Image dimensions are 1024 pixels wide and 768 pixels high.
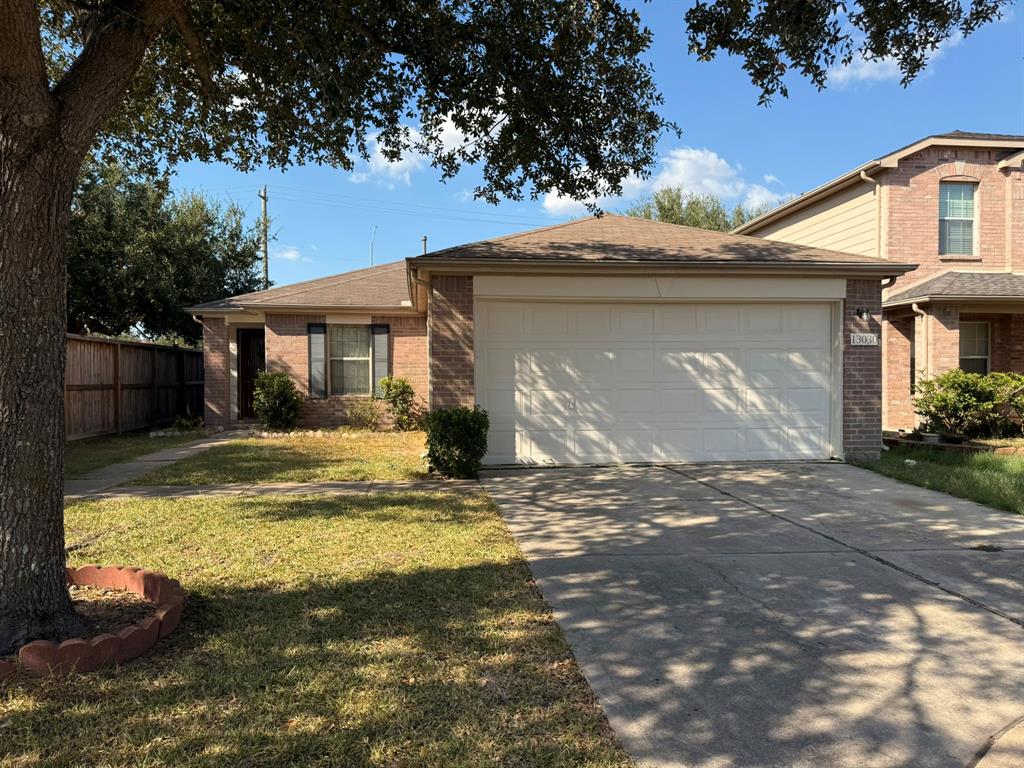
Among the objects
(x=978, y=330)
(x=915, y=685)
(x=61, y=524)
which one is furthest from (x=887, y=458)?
(x=61, y=524)

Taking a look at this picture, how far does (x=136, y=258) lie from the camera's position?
17766 millimetres

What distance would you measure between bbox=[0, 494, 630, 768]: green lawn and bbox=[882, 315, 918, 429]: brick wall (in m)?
11.7

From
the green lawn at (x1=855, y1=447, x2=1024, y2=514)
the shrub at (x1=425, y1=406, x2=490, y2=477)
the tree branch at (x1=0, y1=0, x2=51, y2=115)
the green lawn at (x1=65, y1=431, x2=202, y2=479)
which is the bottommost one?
the green lawn at (x1=65, y1=431, x2=202, y2=479)

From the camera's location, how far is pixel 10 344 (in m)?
3.10

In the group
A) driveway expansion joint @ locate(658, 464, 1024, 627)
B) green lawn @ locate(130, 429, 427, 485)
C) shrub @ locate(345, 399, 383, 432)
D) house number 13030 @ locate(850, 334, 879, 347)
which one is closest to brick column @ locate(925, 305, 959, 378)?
house number 13030 @ locate(850, 334, 879, 347)

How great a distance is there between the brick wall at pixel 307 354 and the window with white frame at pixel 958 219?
11.7 metres

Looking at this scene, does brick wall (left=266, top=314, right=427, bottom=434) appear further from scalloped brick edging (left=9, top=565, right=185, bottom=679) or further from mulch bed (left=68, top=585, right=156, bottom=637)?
scalloped brick edging (left=9, top=565, right=185, bottom=679)

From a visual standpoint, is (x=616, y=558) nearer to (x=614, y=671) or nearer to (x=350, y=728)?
(x=614, y=671)

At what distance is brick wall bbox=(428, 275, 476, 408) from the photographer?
27.9 ft

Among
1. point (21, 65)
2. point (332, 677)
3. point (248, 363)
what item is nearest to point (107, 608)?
point (332, 677)

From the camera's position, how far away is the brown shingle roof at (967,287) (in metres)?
11.6

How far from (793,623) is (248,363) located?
48.0 feet

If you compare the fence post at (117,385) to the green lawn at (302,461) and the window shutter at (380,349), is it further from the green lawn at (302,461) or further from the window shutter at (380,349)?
the window shutter at (380,349)

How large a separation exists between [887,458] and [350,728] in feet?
30.8
